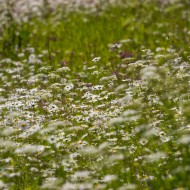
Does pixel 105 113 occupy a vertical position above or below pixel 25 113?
below

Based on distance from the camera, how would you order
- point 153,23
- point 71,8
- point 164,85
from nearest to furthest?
1. point 164,85
2. point 153,23
3. point 71,8

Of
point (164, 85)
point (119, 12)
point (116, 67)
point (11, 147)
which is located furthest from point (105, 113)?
point (119, 12)

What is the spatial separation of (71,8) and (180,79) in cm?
1027

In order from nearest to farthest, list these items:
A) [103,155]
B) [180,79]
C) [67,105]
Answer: [103,155] → [180,79] → [67,105]

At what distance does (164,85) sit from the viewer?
6.20 m

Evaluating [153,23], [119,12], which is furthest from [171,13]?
[119,12]

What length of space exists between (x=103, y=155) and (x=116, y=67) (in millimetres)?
4519

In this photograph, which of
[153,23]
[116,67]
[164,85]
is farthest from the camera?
[153,23]

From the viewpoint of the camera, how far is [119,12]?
15.3 metres

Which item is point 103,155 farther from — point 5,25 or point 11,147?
point 5,25

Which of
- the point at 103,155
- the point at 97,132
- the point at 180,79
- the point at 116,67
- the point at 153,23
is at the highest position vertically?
the point at 153,23

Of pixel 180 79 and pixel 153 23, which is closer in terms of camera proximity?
pixel 180 79

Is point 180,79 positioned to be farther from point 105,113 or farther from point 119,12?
point 119,12

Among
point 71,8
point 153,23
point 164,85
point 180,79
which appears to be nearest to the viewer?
point 164,85
